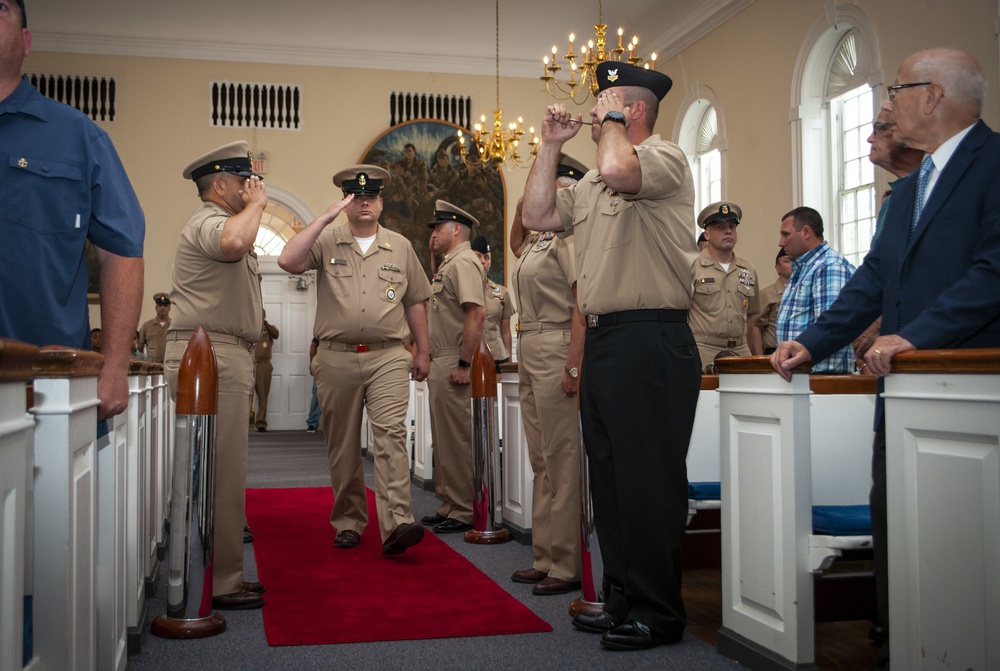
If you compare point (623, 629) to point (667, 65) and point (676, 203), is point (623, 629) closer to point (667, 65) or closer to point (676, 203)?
point (676, 203)

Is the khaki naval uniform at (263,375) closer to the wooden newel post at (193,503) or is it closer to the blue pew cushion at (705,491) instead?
the wooden newel post at (193,503)

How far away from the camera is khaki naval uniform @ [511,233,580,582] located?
352 cm

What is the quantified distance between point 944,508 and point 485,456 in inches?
115

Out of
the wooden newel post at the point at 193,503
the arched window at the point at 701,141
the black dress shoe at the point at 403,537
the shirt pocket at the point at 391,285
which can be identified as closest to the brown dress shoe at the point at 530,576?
the black dress shoe at the point at 403,537

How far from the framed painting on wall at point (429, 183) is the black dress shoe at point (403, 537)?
8441 millimetres

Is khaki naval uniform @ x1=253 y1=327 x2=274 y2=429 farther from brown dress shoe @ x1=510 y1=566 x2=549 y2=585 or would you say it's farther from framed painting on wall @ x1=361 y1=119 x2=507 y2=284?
brown dress shoe @ x1=510 y1=566 x2=549 y2=585

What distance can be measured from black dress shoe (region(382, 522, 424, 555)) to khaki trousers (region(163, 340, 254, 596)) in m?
0.78

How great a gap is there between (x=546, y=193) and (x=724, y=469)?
3.48 ft

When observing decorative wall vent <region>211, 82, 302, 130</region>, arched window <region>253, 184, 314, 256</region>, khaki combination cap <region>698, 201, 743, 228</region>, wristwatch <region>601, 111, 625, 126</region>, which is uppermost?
decorative wall vent <region>211, 82, 302, 130</region>

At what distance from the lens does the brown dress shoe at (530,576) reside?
145 inches

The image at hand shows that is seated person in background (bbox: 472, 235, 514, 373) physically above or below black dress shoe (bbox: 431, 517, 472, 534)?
above

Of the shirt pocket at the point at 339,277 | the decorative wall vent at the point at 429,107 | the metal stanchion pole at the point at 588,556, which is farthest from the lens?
the decorative wall vent at the point at 429,107

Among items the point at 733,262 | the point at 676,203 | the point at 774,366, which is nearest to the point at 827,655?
the point at 774,366

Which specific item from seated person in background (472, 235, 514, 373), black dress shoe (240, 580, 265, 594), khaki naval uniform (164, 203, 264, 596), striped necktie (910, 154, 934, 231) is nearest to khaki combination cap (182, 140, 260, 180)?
khaki naval uniform (164, 203, 264, 596)
